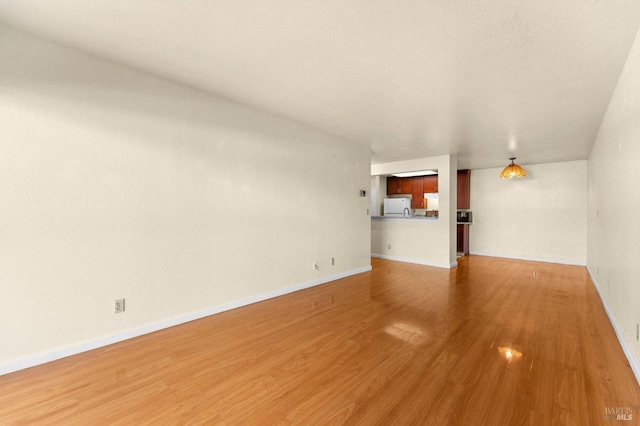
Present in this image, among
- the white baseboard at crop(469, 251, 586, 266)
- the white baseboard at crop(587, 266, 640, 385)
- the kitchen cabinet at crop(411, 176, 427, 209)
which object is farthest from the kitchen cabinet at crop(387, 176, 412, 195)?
the white baseboard at crop(587, 266, 640, 385)

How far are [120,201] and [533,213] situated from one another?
812cm

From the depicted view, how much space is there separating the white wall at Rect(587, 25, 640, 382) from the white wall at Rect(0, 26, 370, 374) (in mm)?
3276

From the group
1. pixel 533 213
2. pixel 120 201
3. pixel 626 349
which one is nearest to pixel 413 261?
pixel 533 213

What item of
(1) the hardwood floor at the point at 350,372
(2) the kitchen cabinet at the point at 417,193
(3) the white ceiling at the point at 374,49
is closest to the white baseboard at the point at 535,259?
(2) the kitchen cabinet at the point at 417,193

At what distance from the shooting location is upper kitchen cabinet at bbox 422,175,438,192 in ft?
24.5

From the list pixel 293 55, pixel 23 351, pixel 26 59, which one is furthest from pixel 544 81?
pixel 23 351

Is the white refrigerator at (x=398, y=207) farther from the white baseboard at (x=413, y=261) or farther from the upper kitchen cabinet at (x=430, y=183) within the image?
the white baseboard at (x=413, y=261)

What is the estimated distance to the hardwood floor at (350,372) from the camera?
155 centimetres

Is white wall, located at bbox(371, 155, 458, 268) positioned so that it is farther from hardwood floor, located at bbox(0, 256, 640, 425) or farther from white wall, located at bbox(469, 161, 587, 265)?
hardwood floor, located at bbox(0, 256, 640, 425)

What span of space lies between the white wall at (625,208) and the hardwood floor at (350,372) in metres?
0.28

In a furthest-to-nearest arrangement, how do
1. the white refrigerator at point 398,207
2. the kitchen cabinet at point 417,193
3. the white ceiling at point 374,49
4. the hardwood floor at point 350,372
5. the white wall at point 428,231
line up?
the kitchen cabinet at point 417,193 → the white refrigerator at point 398,207 → the white wall at point 428,231 → the white ceiling at point 374,49 → the hardwood floor at point 350,372

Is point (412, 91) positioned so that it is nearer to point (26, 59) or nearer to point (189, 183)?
point (189, 183)

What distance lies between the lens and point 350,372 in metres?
1.96

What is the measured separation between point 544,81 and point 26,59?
4244 mm
